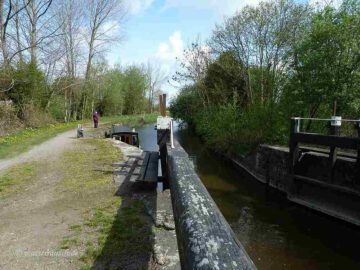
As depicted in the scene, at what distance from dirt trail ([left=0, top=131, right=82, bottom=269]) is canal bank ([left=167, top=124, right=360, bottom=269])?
3.90 metres

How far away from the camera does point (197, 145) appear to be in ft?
88.2

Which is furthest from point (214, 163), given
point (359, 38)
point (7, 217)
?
point (7, 217)

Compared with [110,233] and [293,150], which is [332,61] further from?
[110,233]

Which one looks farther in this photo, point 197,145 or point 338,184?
point 197,145

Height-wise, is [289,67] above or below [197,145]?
above

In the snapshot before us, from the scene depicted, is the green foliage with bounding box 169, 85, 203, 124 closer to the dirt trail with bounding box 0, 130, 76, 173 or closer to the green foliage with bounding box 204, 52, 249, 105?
the green foliage with bounding box 204, 52, 249, 105

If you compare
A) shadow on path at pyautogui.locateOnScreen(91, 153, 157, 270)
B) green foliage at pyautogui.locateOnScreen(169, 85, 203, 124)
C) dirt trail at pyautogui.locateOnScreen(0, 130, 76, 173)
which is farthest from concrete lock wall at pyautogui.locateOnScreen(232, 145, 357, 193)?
green foliage at pyautogui.locateOnScreen(169, 85, 203, 124)

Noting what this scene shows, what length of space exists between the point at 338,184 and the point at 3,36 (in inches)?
828

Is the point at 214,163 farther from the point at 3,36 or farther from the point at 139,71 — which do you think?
the point at 139,71

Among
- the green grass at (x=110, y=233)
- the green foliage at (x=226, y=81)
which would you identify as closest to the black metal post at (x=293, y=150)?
the green grass at (x=110, y=233)

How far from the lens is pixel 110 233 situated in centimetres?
513

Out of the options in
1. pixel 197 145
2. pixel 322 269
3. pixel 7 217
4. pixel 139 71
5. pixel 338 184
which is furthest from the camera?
pixel 139 71

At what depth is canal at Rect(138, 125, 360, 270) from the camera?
7478mm

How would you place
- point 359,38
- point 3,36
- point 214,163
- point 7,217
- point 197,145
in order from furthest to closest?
point 197,145 → point 3,36 → point 214,163 → point 359,38 → point 7,217
